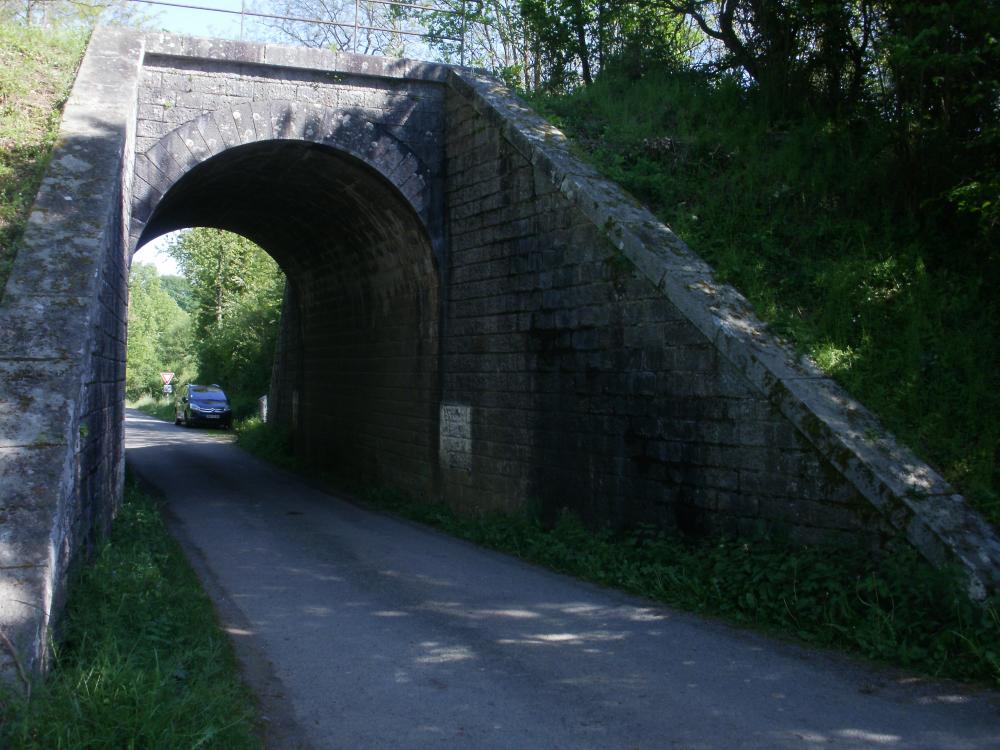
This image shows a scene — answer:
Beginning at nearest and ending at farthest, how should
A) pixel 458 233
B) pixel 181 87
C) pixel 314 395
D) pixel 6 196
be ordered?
pixel 6 196, pixel 181 87, pixel 458 233, pixel 314 395

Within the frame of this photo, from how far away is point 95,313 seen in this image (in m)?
6.31

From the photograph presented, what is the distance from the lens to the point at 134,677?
4.03 m

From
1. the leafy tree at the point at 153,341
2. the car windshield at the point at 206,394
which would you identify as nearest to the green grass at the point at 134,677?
the car windshield at the point at 206,394

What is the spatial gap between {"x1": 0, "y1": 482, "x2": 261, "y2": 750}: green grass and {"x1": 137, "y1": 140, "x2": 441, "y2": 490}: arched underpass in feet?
19.2

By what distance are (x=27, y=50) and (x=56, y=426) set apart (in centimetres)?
824

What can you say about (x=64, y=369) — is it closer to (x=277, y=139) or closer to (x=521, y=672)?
(x=521, y=672)

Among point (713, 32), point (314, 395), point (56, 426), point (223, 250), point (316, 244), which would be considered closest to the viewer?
point (56, 426)

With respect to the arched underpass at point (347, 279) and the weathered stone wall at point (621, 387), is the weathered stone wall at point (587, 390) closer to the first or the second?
the weathered stone wall at point (621, 387)

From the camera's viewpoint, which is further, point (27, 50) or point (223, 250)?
point (223, 250)

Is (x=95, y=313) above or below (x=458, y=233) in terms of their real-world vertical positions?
below

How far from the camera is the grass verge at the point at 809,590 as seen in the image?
505cm

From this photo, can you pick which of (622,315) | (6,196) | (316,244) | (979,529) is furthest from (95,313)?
(316,244)

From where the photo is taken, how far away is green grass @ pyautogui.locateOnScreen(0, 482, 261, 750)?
3562 millimetres

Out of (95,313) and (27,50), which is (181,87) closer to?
(27,50)
